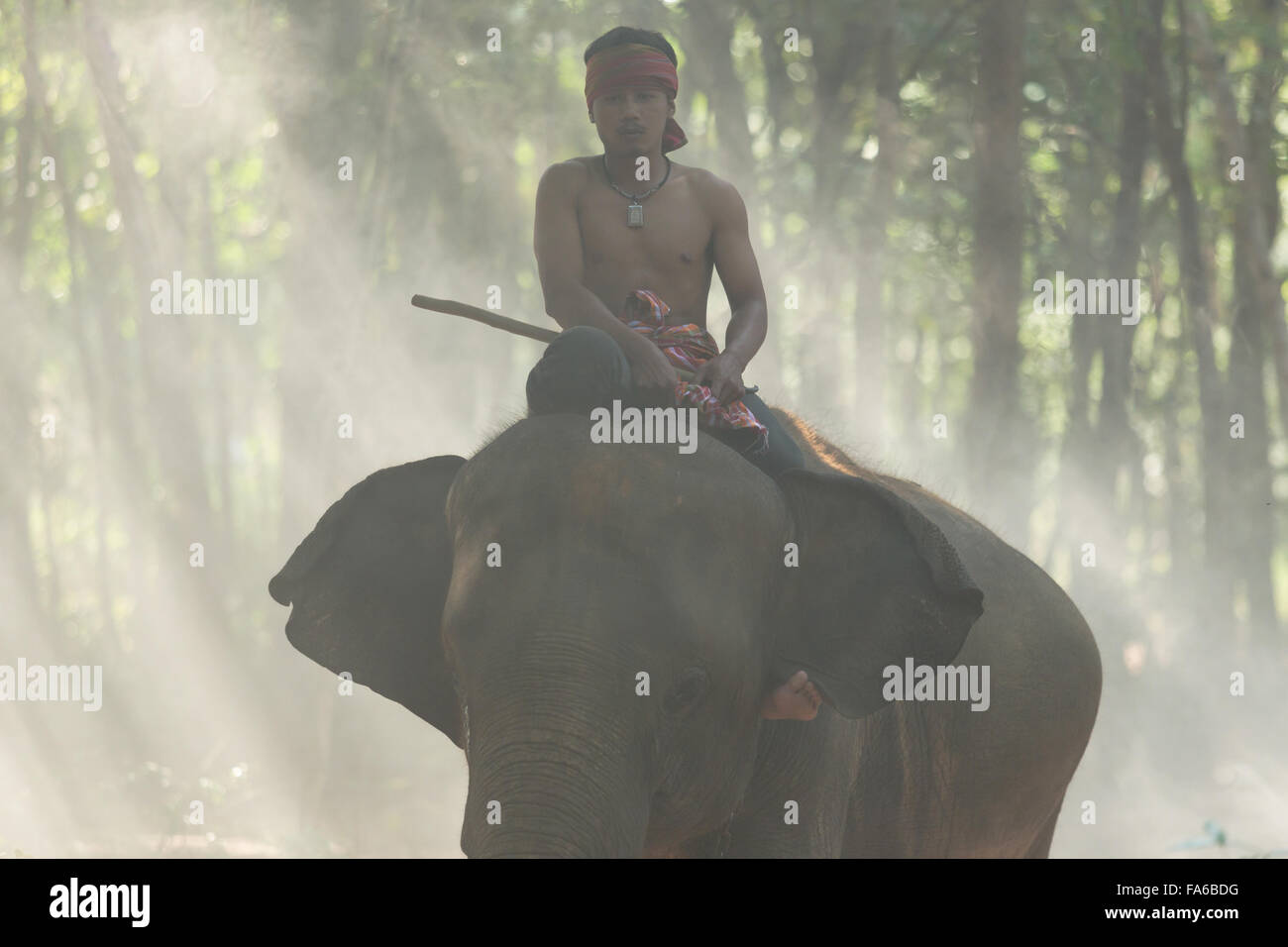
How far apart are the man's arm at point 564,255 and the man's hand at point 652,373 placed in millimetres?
76

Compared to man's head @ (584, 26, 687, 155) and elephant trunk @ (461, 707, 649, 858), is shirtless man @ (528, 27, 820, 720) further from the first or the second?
elephant trunk @ (461, 707, 649, 858)

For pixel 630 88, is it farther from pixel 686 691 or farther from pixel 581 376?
pixel 686 691

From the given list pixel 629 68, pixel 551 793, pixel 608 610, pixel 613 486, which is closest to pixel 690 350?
pixel 613 486

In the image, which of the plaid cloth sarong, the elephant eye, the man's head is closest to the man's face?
the man's head

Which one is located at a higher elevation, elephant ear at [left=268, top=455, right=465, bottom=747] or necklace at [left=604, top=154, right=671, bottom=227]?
necklace at [left=604, top=154, right=671, bottom=227]

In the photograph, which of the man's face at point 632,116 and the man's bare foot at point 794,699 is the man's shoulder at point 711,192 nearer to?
the man's face at point 632,116

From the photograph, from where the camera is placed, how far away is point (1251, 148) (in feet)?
48.6

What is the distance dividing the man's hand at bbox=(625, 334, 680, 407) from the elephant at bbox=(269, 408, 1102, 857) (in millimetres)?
156

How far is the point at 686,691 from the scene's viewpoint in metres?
4.02

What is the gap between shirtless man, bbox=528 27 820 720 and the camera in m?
4.67

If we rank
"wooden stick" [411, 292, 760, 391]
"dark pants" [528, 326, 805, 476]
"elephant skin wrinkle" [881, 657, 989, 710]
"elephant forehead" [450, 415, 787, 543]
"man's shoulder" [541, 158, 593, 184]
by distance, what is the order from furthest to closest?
1. "man's shoulder" [541, 158, 593, 184]
2. "elephant skin wrinkle" [881, 657, 989, 710]
3. "wooden stick" [411, 292, 760, 391]
4. "dark pants" [528, 326, 805, 476]
5. "elephant forehead" [450, 415, 787, 543]

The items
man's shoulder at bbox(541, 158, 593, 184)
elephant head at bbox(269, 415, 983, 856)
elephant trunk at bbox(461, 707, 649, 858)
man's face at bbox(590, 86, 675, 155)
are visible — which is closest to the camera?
elephant trunk at bbox(461, 707, 649, 858)

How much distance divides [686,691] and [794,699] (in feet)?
1.27

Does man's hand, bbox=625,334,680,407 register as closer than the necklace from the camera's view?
Yes
